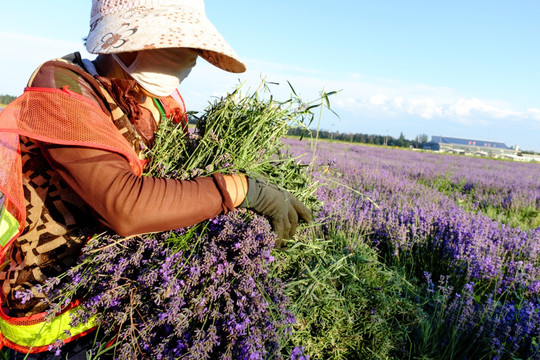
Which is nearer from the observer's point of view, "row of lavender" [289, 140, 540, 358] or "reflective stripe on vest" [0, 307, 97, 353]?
"reflective stripe on vest" [0, 307, 97, 353]

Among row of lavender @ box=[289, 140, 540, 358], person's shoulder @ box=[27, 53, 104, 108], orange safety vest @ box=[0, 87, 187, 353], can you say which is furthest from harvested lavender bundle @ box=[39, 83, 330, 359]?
row of lavender @ box=[289, 140, 540, 358]

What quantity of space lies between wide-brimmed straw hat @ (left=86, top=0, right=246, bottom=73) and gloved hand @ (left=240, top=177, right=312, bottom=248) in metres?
0.47

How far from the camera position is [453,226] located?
353 cm

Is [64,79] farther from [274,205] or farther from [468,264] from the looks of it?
[468,264]

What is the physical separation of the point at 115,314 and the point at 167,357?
0.21m

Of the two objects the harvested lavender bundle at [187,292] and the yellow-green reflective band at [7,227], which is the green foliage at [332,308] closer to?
the harvested lavender bundle at [187,292]

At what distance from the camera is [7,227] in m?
1.16

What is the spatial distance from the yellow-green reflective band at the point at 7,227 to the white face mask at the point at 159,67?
613mm

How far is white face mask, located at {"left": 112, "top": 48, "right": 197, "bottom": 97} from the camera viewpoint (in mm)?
1288

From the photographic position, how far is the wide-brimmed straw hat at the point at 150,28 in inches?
45.2

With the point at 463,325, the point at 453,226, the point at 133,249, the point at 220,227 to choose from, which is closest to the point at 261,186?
the point at 220,227

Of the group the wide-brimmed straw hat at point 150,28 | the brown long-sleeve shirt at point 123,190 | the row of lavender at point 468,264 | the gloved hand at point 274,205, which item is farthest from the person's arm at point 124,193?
the row of lavender at point 468,264

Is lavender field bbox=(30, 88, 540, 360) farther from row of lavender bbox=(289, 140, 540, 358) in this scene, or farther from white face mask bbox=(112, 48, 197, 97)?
white face mask bbox=(112, 48, 197, 97)

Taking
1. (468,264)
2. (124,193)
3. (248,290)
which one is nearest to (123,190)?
(124,193)
